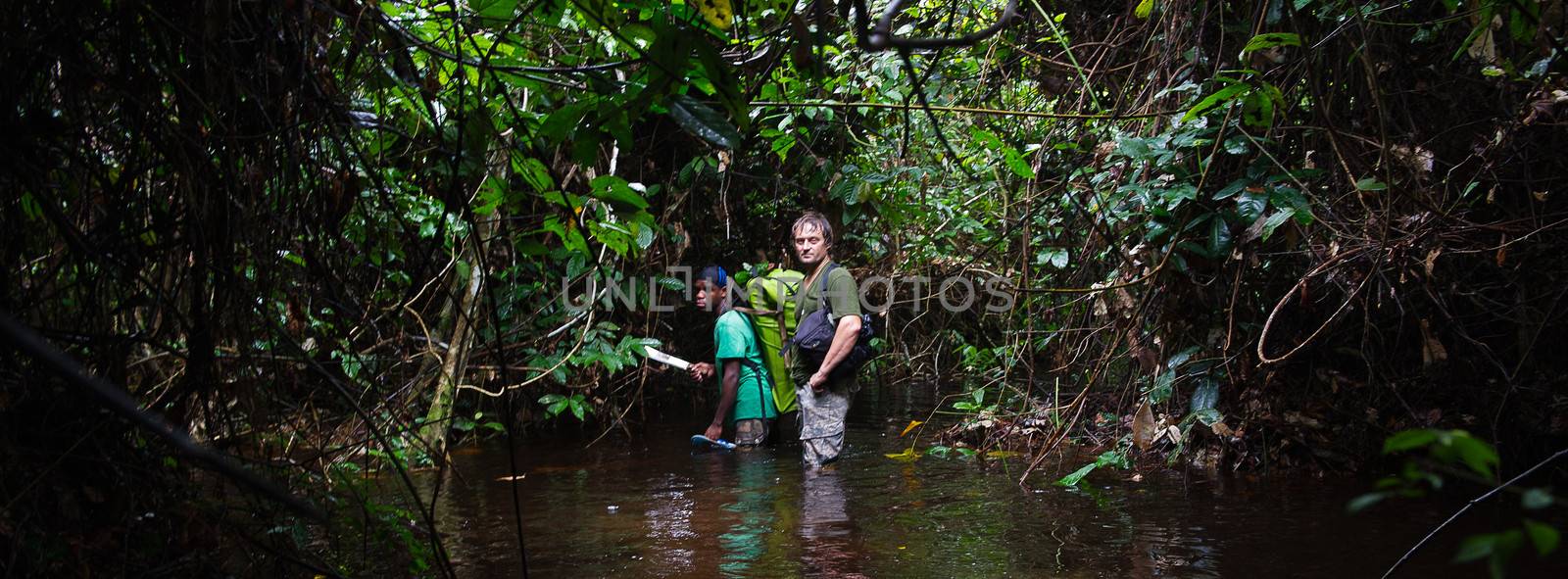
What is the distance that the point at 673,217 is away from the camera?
10.1m

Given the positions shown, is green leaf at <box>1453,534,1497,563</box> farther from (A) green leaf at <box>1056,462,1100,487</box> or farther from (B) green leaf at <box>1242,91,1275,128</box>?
(A) green leaf at <box>1056,462,1100,487</box>

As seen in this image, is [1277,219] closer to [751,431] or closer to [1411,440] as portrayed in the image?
[1411,440]

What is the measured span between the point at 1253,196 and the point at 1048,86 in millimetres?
2014

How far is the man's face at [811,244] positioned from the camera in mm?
7277

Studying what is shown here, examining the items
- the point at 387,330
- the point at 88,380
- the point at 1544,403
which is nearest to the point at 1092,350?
the point at 1544,403

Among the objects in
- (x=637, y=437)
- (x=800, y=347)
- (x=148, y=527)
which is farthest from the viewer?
(x=637, y=437)

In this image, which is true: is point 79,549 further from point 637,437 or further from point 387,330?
point 637,437

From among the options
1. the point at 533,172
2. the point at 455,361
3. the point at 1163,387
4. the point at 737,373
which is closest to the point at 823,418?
the point at 737,373

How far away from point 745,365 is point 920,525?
3.43 metres

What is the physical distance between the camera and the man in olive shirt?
278 inches

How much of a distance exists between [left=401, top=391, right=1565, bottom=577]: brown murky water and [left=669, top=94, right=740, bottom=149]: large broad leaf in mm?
2389

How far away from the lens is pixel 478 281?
7.76 metres

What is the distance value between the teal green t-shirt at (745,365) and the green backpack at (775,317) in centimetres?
7

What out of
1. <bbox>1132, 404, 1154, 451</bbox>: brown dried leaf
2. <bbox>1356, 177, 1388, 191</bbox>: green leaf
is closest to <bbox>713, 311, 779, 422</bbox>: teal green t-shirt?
<bbox>1132, 404, 1154, 451</bbox>: brown dried leaf
